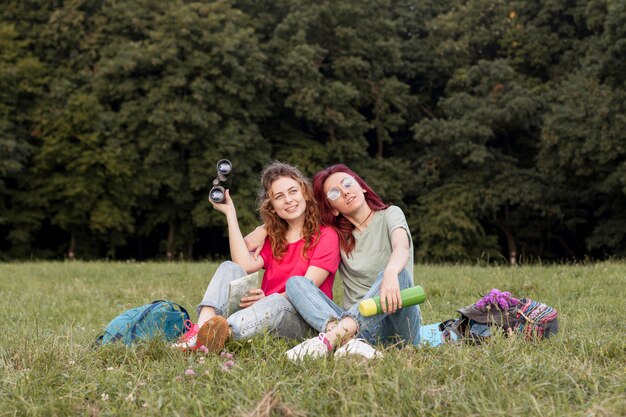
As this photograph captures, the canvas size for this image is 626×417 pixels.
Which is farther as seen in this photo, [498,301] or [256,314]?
[498,301]

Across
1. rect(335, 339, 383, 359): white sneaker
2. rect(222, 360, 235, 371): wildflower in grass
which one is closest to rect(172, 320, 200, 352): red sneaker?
rect(222, 360, 235, 371): wildflower in grass

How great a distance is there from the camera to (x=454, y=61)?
28.5 metres

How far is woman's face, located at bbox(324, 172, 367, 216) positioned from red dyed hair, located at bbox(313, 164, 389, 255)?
0.07 metres

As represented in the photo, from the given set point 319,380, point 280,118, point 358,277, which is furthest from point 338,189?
point 280,118

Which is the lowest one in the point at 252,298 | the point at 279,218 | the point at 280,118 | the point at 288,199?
the point at 252,298

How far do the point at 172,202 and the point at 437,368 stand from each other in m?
24.0

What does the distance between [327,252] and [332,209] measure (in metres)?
0.38

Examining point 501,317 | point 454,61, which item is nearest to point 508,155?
point 454,61

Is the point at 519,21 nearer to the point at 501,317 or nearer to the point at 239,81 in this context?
the point at 239,81

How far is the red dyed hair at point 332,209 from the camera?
5000mm

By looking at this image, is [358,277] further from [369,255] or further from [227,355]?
[227,355]

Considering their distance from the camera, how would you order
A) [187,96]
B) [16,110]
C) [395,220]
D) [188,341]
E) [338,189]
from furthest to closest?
1. [16,110]
2. [187,96]
3. [338,189]
4. [395,220]
5. [188,341]

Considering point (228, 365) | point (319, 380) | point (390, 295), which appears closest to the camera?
point (319, 380)

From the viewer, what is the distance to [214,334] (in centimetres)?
401
